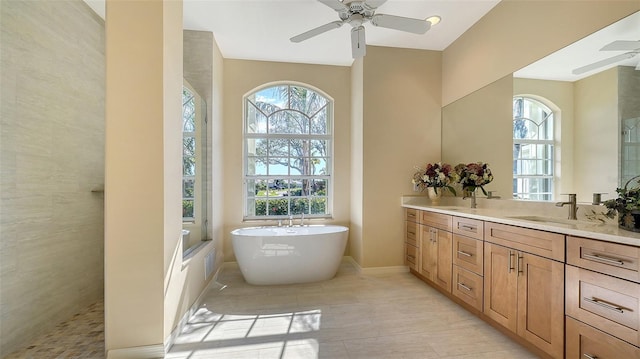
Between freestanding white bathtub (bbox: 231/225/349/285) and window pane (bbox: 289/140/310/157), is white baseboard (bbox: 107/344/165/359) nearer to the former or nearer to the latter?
freestanding white bathtub (bbox: 231/225/349/285)

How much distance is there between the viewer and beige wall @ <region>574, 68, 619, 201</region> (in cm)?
179

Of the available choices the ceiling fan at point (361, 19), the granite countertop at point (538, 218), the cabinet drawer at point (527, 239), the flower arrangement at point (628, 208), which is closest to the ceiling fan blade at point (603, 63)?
the flower arrangement at point (628, 208)

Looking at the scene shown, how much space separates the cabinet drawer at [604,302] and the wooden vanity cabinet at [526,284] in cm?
6

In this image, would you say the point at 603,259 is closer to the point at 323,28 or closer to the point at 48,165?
the point at 323,28

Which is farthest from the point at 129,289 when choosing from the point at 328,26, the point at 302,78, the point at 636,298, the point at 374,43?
the point at 374,43

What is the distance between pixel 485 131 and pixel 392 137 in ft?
3.41

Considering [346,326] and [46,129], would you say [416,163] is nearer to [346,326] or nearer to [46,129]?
[346,326]

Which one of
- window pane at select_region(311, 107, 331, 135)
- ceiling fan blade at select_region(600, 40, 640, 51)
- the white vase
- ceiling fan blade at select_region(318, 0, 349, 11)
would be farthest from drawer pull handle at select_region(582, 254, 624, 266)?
window pane at select_region(311, 107, 331, 135)

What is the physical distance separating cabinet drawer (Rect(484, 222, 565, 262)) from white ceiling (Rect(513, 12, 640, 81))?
1.27 m

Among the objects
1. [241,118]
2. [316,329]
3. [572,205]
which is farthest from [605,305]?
[241,118]

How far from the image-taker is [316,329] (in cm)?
208

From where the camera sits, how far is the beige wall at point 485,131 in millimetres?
2639

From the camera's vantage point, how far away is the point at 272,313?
234cm

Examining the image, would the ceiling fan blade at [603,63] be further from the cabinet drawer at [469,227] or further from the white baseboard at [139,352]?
the white baseboard at [139,352]
